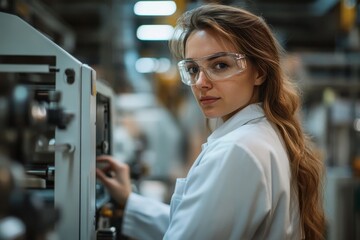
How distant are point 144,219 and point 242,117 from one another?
615 mm

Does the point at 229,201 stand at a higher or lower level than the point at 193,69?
lower

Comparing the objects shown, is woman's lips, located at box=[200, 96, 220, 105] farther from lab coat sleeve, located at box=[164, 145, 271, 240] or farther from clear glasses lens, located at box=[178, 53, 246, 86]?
lab coat sleeve, located at box=[164, 145, 271, 240]

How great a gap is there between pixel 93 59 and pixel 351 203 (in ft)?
16.2

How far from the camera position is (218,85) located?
125 cm

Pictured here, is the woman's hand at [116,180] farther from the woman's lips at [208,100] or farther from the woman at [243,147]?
the woman's lips at [208,100]

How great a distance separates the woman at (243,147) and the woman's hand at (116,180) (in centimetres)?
41

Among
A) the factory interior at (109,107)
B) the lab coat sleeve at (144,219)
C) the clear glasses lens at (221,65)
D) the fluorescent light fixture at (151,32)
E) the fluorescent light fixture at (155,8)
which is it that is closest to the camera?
the factory interior at (109,107)

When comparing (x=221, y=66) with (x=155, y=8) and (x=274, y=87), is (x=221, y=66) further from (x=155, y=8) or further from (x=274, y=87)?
(x=155, y=8)

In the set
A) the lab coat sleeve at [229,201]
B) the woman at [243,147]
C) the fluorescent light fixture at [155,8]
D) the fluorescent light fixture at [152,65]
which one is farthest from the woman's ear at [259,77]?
the fluorescent light fixture at [152,65]

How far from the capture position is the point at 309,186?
129 cm

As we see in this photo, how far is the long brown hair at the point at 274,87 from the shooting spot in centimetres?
125

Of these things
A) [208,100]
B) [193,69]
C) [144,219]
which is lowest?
[144,219]

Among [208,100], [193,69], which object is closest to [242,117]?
[208,100]

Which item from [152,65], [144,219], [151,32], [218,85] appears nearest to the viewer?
[218,85]
